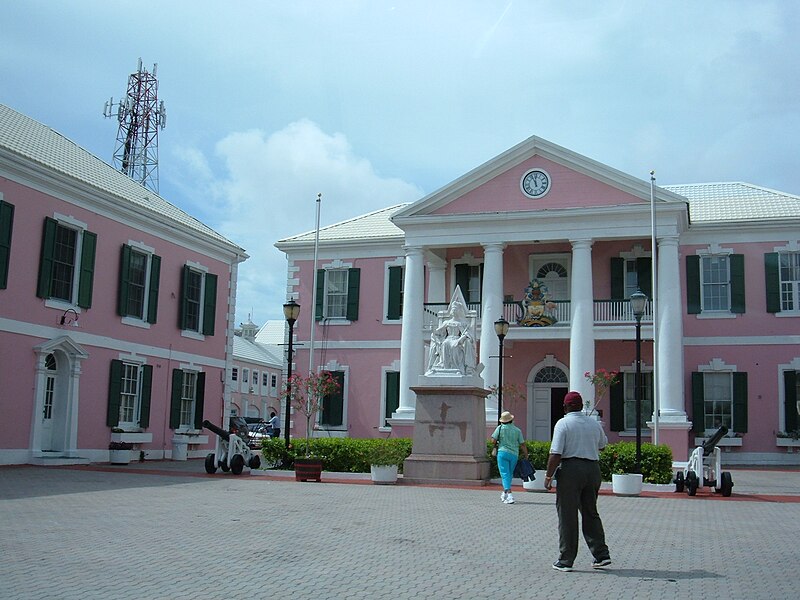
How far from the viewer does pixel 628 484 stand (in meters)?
18.2

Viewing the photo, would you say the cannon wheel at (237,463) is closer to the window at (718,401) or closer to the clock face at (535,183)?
the clock face at (535,183)

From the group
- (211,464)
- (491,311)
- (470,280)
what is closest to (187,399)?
(211,464)

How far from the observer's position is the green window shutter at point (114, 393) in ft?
82.0

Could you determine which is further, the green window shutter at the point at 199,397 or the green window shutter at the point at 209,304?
the green window shutter at the point at 209,304

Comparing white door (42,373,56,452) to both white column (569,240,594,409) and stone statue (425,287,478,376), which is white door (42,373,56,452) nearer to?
stone statue (425,287,478,376)

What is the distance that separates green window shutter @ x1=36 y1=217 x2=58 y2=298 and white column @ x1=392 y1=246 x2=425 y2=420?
11244 mm

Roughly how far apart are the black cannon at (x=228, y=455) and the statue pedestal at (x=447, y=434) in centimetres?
411

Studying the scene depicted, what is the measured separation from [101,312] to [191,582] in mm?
18834

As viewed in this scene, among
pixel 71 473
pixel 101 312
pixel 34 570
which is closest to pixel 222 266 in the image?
pixel 101 312

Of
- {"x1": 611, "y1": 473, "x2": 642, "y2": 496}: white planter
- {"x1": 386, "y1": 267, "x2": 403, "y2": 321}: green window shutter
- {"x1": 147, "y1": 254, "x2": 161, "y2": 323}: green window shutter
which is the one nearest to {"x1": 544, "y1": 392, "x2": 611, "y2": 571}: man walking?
{"x1": 611, "y1": 473, "x2": 642, "y2": 496}: white planter

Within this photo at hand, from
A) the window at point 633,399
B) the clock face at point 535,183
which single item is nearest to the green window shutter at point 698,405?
the window at point 633,399

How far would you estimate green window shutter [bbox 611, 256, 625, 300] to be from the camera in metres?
30.0

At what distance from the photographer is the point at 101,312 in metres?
24.9

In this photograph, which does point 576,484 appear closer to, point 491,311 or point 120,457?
point 120,457
